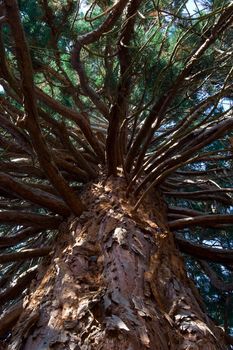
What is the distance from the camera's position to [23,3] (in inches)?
111

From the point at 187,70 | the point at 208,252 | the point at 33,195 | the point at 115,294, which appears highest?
the point at 187,70

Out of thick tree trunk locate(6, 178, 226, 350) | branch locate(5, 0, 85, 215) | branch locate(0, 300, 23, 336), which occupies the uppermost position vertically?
branch locate(5, 0, 85, 215)

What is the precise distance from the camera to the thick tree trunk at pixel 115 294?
Answer: 50.9 inches

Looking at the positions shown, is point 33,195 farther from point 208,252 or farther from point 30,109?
point 208,252

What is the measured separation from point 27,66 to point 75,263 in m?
0.85

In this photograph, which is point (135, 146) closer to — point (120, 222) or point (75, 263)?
point (120, 222)

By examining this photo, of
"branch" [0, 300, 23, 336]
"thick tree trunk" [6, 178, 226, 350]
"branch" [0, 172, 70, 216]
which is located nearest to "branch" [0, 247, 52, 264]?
"thick tree trunk" [6, 178, 226, 350]

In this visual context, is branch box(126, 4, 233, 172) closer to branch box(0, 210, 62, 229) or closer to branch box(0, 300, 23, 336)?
branch box(0, 210, 62, 229)

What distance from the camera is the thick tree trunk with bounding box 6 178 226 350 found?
4.25 ft

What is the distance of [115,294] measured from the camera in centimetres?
148

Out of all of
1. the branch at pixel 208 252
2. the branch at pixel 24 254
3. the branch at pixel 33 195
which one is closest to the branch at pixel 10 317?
the branch at pixel 24 254

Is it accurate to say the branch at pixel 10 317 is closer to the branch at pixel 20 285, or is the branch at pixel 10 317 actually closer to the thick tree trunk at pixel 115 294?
the thick tree trunk at pixel 115 294

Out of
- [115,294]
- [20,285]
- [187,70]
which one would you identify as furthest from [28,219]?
[187,70]

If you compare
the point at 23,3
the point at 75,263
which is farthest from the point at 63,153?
the point at 75,263
